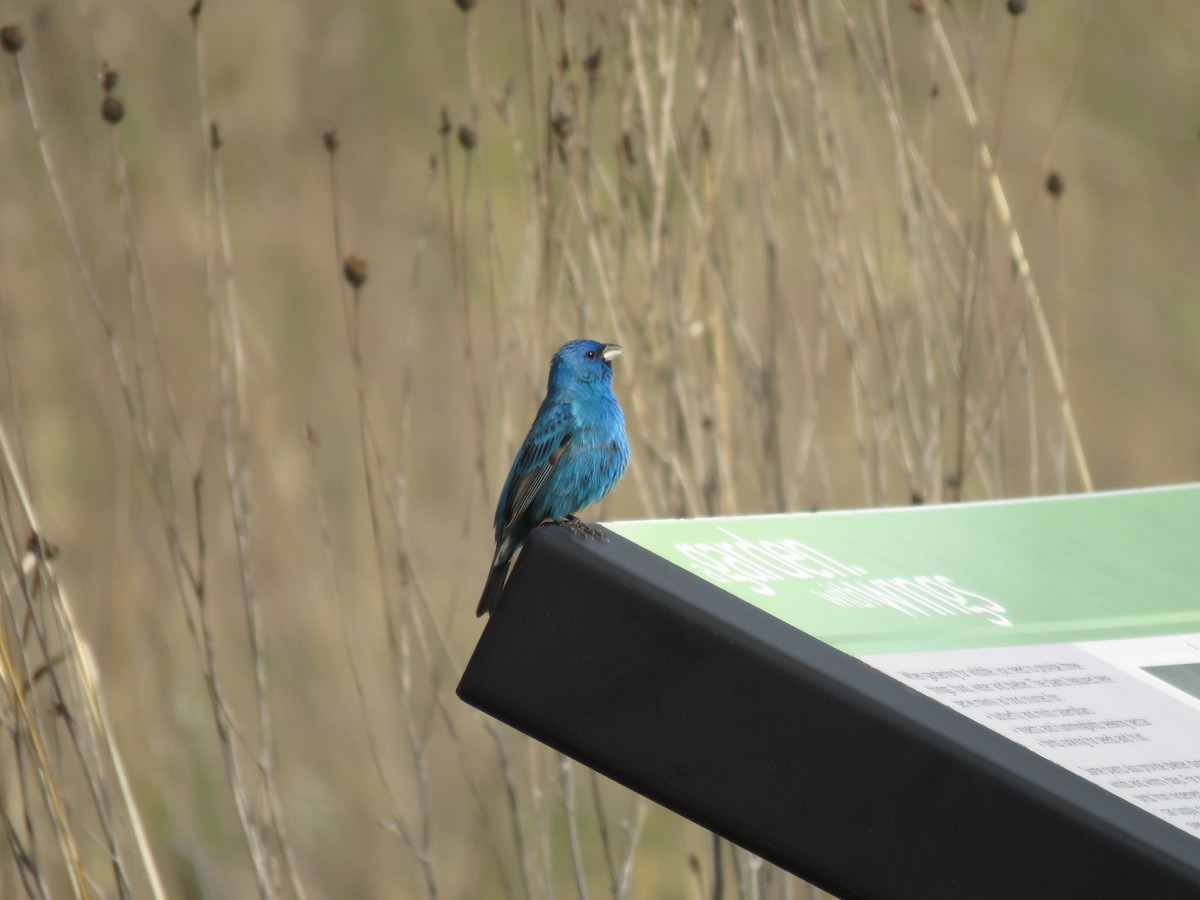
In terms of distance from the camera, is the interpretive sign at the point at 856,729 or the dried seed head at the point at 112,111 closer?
the interpretive sign at the point at 856,729

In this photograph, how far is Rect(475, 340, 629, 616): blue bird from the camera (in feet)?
7.22

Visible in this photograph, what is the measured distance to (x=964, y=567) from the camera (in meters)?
1.02

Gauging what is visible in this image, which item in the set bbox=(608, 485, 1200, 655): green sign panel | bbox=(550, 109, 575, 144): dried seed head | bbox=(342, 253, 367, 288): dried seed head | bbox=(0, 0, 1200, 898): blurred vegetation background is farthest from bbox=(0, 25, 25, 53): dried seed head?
bbox=(608, 485, 1200, 655): green sign panel

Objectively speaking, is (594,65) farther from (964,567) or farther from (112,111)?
(964,567)

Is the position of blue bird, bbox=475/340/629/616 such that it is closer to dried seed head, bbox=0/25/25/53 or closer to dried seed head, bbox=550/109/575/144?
dried seed head, bbox=550/109/575/144

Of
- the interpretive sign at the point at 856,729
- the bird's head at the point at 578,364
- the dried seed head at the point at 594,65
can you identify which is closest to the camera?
the interpretive sign at the point at 856,729

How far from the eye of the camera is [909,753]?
0.85 meters

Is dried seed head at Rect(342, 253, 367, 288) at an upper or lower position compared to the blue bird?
upper

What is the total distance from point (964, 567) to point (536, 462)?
48.8 inches

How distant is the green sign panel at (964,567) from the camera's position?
934mm

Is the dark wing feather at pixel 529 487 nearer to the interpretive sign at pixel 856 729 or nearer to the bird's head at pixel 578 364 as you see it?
the bird's head at pixel 578 364

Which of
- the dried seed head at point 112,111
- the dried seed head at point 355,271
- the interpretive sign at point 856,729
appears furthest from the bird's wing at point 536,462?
the interpretive sign at point 856,729

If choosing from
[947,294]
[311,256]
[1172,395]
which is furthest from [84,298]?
[1172,395]

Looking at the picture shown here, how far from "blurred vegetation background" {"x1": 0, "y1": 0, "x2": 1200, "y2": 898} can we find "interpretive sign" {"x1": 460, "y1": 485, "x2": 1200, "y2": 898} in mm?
1086
